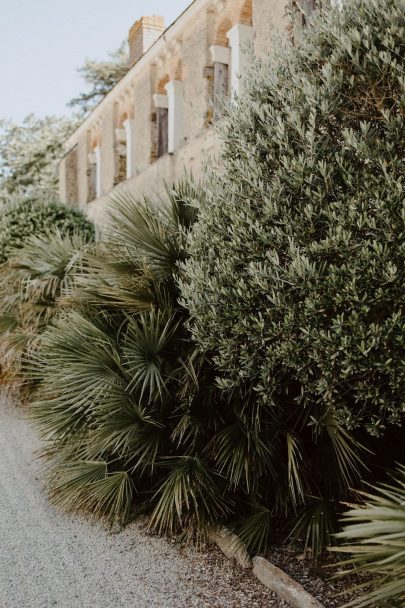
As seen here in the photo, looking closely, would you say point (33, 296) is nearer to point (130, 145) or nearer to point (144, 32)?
point (130, 145)

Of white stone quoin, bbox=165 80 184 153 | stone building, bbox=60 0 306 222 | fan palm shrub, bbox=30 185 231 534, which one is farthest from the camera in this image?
white stone quoin, bbox=165 80 184 153

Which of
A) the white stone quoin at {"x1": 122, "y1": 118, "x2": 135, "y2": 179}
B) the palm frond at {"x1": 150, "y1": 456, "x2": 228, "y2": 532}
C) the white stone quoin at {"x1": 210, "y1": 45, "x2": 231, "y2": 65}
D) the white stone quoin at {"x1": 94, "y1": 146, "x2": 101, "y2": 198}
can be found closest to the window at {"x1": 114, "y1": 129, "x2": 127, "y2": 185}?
the white stone quoin at {"x1": 122, "y1": 118, "x2": 135, "y2": 179}

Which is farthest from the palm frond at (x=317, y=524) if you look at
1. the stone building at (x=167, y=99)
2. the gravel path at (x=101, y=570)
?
the stone building at (x=167, y=99)

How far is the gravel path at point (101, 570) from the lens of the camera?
3533 millimetres

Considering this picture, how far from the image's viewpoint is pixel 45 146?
100 ft

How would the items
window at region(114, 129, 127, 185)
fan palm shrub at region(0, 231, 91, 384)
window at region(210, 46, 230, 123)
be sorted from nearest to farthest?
1. fan palm shrub at region(0, 231, 91, 384)
2. window at region(210, 46, 230, 123)
3. window at region(114, 129, 127, 185)

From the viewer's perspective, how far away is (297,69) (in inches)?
→ 149

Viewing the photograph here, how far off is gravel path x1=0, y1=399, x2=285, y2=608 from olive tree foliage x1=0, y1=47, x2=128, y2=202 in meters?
27.6

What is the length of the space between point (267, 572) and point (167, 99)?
45.6 ft

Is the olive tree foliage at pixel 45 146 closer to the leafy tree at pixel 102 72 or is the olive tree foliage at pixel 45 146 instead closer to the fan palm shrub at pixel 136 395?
the leafy tree at pixel 102 72

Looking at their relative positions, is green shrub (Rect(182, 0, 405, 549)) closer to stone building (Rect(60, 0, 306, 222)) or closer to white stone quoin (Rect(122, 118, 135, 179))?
stone building (Rect(60, 0, 306, 222))

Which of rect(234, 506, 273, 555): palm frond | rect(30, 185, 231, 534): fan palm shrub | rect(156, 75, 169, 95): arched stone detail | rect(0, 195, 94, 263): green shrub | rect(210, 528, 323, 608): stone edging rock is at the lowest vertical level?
rect(210, 528, 323, 608): stone edging rock

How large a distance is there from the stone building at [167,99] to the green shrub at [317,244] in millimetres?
3968

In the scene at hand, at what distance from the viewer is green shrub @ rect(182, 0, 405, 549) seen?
3.25m
